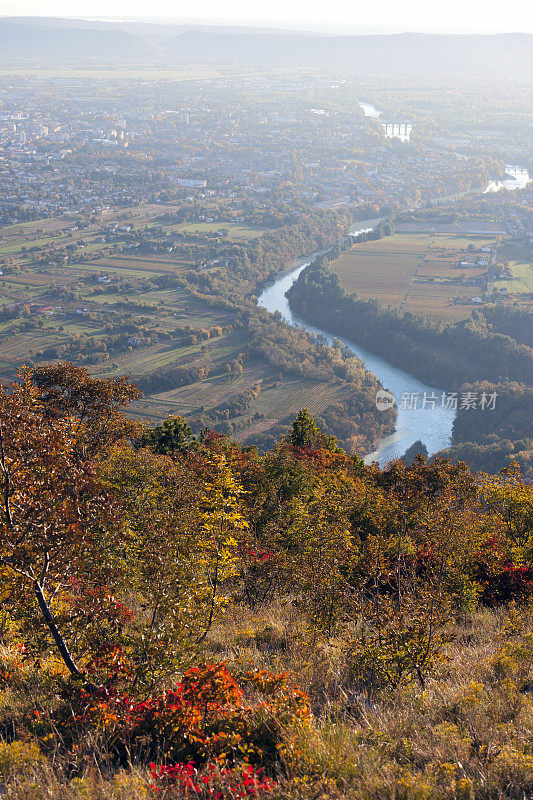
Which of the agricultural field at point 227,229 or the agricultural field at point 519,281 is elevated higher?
the agricultural field at point 227,229

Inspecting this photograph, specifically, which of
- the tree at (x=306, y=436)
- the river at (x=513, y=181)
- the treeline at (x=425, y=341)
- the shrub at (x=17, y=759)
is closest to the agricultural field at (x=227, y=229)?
the treeline at (x=425, y=341)

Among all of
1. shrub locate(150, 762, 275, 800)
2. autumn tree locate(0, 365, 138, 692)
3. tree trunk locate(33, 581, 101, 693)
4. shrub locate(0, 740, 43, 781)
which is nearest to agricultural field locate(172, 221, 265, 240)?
autumn tree locate(0, 365, 138, 692)

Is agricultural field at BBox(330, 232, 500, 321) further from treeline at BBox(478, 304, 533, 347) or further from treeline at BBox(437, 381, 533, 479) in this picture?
treeline at BBox(437, 381, 533, 479)

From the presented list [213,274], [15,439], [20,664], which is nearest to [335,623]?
[20,664]

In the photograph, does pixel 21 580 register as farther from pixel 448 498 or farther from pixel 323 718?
pixel 448 498

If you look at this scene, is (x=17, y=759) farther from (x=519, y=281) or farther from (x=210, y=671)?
(x=519, y=281)

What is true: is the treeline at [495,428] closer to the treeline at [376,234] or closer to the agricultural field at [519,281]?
the agricultural field at [519,281]

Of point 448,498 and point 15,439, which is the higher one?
point 15,439
